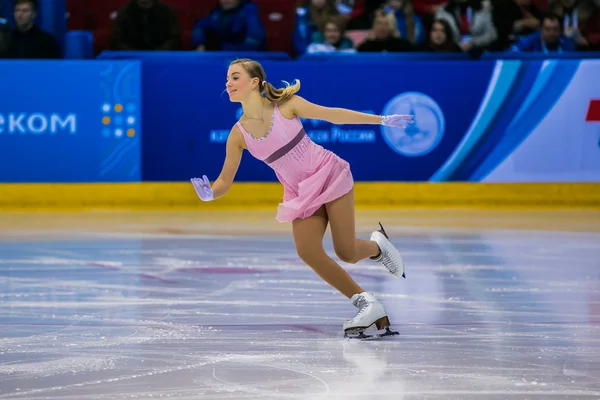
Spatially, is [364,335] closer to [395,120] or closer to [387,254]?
[387,254]

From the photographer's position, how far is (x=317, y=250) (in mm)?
4891

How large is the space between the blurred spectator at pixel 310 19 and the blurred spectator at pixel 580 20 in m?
2.45

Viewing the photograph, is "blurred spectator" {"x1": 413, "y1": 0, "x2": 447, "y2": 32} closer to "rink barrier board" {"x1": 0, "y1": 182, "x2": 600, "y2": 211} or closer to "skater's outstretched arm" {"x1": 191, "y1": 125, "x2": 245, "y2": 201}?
"rink barrier board" {"x1": 0, "y1": 182, "x2": 600, "y2": 211}

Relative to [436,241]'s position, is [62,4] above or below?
above

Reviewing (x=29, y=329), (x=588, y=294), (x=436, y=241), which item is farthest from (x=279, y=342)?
(x=436, y=241)

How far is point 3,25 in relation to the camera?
35.8ft

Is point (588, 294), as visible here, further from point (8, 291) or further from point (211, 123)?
point (211, 123)

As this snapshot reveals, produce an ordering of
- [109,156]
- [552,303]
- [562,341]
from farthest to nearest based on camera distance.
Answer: [109,156] → [552,303] → [562,341]

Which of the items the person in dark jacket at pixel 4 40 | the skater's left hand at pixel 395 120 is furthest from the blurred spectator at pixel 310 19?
the skater's left hand at pixel 395 120

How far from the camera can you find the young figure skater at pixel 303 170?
491 cm

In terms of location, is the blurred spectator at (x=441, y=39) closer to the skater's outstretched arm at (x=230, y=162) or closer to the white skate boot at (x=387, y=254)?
the white skate boot at (x=387, y=254)

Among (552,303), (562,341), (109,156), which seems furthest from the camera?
(109,156)

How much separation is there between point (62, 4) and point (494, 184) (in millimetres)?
4708

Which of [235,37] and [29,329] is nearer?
[29,329]
